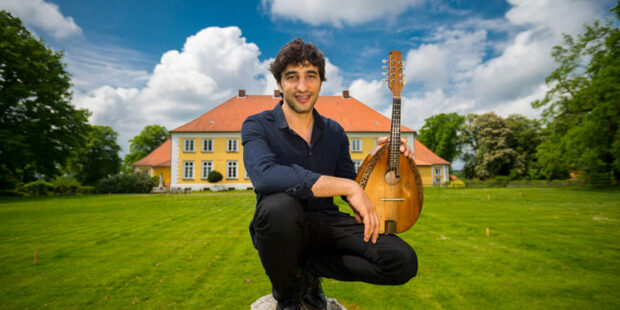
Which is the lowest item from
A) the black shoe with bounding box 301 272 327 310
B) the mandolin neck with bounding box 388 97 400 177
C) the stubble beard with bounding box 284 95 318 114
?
the black shoe with bounding box 301 272 327 310

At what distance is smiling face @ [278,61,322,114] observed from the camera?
2.31 metres

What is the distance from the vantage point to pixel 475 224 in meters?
8.10

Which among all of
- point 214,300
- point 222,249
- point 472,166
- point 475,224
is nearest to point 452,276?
point 214,300

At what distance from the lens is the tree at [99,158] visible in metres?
44.8

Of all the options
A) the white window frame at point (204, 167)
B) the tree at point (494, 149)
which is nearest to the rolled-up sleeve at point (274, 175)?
the white window frame at point (204, 167)

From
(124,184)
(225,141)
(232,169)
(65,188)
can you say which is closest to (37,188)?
(65,188)

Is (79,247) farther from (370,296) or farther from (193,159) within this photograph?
(193,159)

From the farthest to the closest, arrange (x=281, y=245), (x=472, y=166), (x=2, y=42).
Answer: (x=472, y=166) → (x=2, y=42) → (x=281, y=245)

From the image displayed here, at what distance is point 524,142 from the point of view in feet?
140

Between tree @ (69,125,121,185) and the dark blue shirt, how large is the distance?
5187 centimetres

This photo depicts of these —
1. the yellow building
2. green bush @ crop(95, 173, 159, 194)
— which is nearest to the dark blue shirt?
the yellow building

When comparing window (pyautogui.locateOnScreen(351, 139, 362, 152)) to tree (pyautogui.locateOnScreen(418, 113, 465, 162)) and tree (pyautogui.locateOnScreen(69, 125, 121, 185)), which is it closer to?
tree (pyautogui.locateOnScreen(418, 113, 465, 162))

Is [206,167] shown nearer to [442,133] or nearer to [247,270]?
[247,270]

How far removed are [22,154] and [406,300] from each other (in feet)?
90.1
